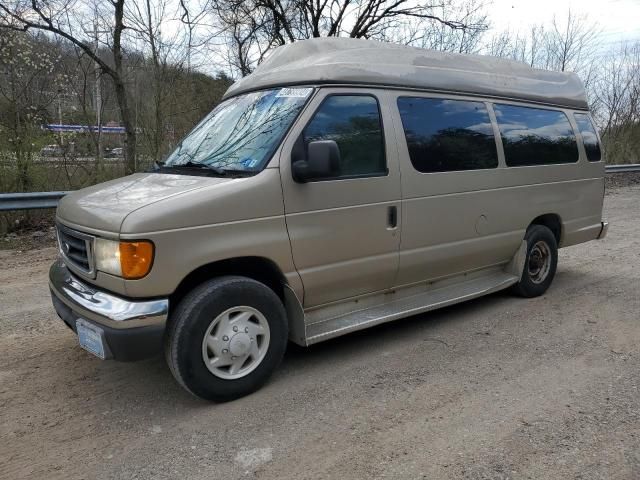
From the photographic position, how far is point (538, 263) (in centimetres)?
561

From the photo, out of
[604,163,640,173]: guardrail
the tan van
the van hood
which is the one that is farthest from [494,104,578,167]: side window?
[604,163,640,173]: guardrail

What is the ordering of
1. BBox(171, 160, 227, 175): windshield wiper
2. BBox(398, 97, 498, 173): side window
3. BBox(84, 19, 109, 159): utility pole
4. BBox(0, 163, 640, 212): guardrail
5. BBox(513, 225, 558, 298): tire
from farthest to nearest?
BBox(84, 19, 109, 159): utility pole < BBox(0, 163, 640, 212): guardrail < BBox(513, 225, 558, 298): tire < BBox(398, 97, 498, 173): side window < BBox(171, 160, 227, 175): windshield wiper

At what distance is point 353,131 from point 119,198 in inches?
68.5

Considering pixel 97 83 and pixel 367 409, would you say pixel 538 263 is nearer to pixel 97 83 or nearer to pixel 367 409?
pixel 367 409

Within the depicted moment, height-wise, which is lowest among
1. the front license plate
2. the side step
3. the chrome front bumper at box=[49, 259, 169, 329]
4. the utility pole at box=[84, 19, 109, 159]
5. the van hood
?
the side step

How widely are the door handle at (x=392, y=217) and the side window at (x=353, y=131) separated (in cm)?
30

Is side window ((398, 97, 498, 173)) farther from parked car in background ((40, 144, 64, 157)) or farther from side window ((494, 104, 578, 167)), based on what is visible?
parked car in background ((40, 144, 64, 157))

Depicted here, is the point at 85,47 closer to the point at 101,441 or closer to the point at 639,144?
the point at 101,441

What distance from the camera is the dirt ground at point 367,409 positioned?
275 centimetres

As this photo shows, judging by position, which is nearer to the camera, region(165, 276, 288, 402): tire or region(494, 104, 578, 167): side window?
region(165, 276, 288, 402): tire

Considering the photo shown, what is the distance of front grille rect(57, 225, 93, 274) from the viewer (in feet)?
10.7

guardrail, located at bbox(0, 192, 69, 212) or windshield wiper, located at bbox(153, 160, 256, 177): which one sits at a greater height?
windshield wiper, located at bbox(153, 160, 256, 177)

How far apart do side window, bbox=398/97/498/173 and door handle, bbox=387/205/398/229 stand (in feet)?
1.44

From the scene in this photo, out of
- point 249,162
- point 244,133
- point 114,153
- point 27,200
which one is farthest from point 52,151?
point 249,162
